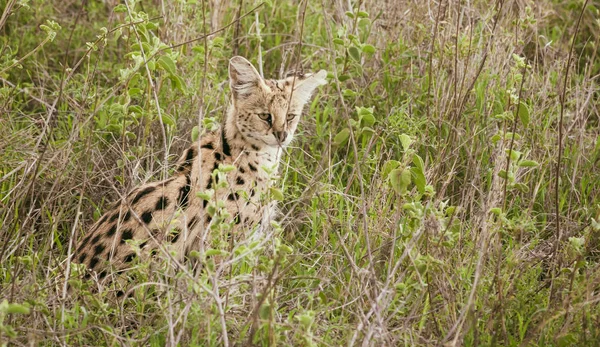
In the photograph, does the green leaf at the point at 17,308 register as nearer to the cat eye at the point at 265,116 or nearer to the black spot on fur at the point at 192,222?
the black spot on fur at the point at 192,222

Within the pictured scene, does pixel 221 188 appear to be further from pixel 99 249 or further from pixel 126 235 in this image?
pixel 99 249

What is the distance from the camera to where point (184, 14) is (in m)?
5.56

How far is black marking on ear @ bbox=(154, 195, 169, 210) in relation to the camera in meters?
4.23

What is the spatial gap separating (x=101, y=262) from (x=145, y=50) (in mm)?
1131

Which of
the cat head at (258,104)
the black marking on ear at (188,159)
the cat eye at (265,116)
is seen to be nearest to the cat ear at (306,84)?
the cat head at (258,104)

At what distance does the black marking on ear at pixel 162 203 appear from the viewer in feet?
13.9

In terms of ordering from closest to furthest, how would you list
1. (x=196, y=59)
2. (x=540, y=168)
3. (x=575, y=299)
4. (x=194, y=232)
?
1. (x=575, y=299)
2. (x=194, y=232)
3. (x=540, y=168)
4. (x=196, y=59)

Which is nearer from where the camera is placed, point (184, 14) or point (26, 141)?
point (26, 141)

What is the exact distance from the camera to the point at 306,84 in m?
5.07

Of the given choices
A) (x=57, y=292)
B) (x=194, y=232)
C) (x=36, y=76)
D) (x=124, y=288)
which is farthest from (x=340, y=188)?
(x=36, y=76)

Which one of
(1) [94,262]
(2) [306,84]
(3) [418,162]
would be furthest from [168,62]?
(3) [418,162]

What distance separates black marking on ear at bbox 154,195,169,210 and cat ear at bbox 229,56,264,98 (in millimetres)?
925

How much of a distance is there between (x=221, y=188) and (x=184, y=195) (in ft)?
0.76

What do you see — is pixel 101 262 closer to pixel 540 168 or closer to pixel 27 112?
pixel 27 112
